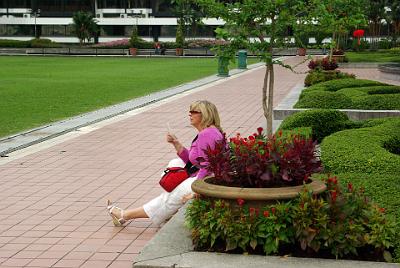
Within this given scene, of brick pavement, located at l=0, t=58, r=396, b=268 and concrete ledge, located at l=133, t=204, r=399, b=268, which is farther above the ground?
concrete ledge, located at l=133, t=204, r=399, b=268

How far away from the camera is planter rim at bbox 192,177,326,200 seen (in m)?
5.44

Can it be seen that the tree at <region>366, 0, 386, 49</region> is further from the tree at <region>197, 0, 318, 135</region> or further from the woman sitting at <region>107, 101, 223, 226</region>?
the woman sitting at <region>107, 101, 223, 226</region>

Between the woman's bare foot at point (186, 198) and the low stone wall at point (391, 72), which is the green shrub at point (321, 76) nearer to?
the low stone wall at point (391, 72)

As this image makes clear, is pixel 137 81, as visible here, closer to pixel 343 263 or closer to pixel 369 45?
pixel 343 263

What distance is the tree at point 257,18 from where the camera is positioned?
803cm

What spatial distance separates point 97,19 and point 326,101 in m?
75.5

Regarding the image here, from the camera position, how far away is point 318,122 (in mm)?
11664

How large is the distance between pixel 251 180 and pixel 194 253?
775mm

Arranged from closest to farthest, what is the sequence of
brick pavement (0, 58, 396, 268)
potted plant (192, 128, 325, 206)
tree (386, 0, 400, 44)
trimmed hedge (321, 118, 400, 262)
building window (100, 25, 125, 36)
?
potted plant (192, 128, 325, 206)
trimmed hedge (321, 118, 400, 262)
brick pavement (0, 58, 396, 268)
tree (386, 0, 400, 44)
building window (100, 25, 125, 36)

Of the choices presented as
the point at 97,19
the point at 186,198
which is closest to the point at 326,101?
the point at 186,198

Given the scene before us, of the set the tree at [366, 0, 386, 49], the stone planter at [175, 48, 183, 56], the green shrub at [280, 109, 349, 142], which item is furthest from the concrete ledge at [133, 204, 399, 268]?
the tree at [366, 0, 386, 49]

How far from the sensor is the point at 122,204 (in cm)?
874

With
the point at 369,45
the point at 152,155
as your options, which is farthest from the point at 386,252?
the point at 369,45

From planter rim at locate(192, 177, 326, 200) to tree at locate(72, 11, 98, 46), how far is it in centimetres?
7437
